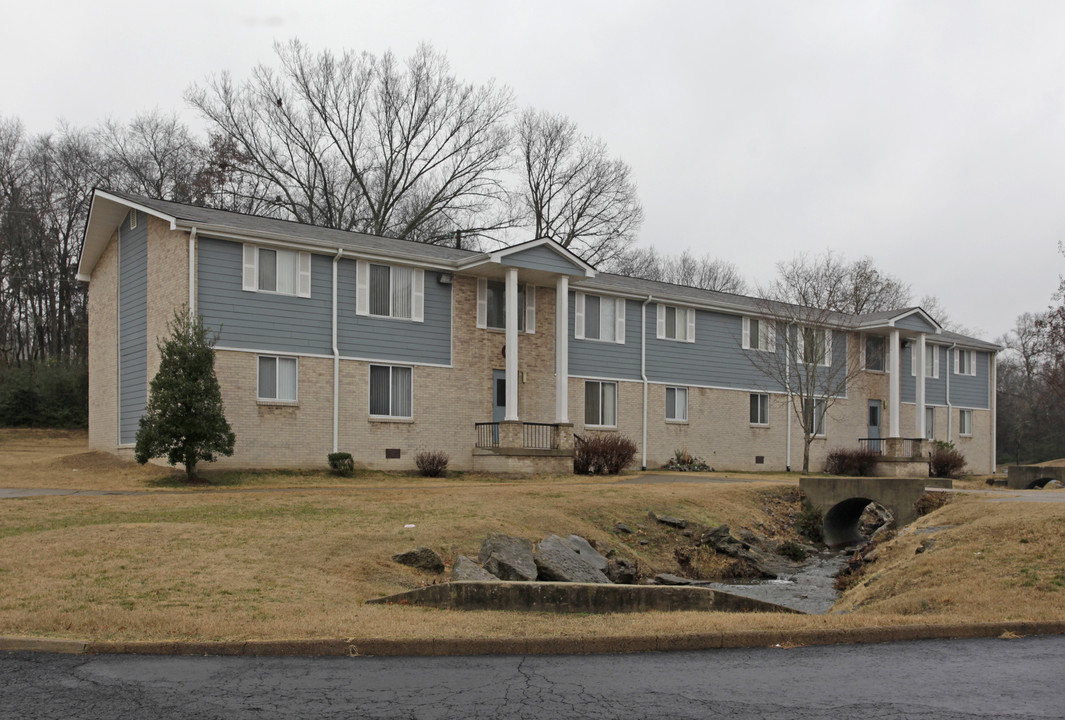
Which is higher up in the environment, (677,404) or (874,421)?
(677,404)

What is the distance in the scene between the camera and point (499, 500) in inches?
780

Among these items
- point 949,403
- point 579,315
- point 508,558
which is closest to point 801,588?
point 508,558

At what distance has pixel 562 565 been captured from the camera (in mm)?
14773

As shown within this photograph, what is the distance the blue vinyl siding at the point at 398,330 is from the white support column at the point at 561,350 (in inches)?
110

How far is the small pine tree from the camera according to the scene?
70.4 ft

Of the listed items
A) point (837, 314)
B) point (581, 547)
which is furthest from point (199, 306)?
point (837, 314)

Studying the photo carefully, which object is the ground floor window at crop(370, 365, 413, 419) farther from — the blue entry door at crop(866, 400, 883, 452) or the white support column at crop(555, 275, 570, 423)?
the blue entry door at crop(866, 400, 883, 452)

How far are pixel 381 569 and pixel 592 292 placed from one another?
19893mm

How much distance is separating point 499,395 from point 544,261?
4331mm

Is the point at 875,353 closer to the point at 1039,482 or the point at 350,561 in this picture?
the point at 1039,482

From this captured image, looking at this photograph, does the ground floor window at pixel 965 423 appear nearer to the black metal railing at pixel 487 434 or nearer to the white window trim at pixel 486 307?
the white window trim at pixel 486 307

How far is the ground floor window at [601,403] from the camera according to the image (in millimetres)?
31769

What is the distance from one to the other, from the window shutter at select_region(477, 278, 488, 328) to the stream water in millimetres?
12330

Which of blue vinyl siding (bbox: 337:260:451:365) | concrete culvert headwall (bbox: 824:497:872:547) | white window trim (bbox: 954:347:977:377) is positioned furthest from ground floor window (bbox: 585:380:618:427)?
white window trim (bbox: 954:347:977:377)
